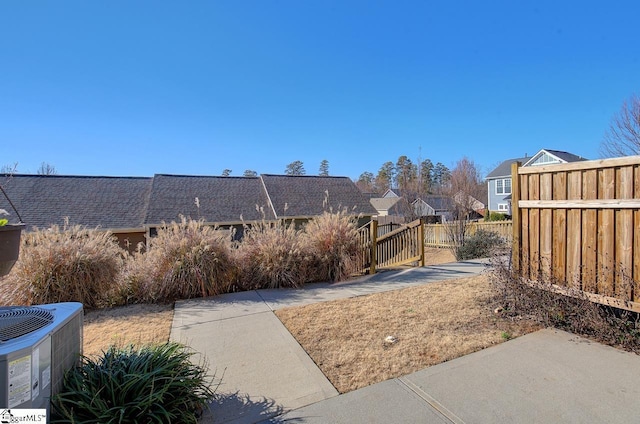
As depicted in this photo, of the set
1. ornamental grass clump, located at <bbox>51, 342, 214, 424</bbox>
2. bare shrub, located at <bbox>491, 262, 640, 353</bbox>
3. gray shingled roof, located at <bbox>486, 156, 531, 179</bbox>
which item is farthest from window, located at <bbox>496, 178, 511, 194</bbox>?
ornamental grass clump, located at <bbox>51, 342, 214, 424</bbox>

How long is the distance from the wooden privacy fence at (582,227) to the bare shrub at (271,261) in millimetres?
3780

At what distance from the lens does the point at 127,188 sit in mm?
17984

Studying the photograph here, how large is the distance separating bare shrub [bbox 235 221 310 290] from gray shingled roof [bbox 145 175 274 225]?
10.0 m

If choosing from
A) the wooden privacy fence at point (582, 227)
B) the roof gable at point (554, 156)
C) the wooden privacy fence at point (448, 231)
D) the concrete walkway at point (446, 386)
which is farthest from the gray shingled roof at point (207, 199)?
the roof gable at point (554, 156)

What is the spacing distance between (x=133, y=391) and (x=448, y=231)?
50.6ft

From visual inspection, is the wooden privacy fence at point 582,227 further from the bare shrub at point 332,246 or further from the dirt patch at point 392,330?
the bare shrub at point 332,246

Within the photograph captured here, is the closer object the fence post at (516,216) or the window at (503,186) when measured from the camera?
the fence post at (516,216)

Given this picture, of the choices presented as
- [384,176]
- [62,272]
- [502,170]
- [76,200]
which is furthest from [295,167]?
[62,272]

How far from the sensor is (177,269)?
550 centimetres

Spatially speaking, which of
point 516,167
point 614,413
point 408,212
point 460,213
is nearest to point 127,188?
point 408,212

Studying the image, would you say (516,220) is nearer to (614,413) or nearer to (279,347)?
(614,413)

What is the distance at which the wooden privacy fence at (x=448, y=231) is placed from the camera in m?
14.5

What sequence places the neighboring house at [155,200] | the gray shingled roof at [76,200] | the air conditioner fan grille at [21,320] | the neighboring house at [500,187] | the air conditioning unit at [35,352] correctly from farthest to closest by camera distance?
1. the neighboring house at [500,187]
2. the neighboring house at [155,200]
3. the gray shingled roof at [76,200]
4. the air conditioner fan grille at [21,320]
5. the air conditioning unit at [35,352]

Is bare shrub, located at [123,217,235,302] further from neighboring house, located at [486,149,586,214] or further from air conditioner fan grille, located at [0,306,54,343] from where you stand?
neighboring house, located at [486,149,586,214]
